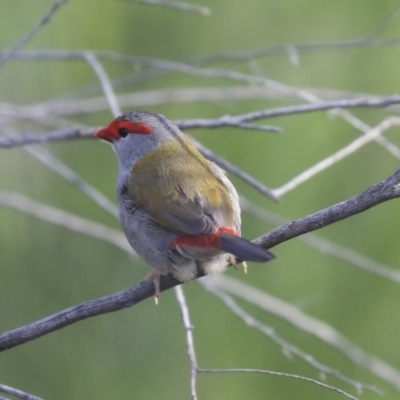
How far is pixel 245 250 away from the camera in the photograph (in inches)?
92.4

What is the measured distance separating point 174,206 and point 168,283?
0.27 meters

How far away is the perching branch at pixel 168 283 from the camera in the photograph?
2.25 m

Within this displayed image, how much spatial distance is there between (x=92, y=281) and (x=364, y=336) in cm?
→ 149

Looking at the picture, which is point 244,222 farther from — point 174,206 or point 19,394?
point 19,394

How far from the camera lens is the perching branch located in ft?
7.39

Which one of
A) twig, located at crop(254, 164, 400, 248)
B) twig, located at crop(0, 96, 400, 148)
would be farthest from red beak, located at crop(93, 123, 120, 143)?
twig, located at crop(254, 164, 400, 248)

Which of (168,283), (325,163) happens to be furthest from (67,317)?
(325,163)

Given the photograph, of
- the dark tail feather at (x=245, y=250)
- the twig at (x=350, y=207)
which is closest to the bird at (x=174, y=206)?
the dark tail feather at (x=245, y=250)

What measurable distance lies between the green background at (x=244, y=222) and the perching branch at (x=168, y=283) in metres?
1.51

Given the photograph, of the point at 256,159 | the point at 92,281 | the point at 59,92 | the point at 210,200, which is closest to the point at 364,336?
the point at 256,159

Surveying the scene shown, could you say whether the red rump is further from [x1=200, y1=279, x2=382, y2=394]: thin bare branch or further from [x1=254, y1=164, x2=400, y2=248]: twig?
[x1=200, y1=279, x2=382, y2=394]: thin bare branch

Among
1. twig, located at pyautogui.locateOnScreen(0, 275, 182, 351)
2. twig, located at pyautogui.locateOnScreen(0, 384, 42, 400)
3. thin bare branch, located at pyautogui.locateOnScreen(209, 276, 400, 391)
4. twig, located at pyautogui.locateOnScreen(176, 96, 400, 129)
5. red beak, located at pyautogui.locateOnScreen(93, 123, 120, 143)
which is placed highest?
red beak, located at pyautogui.locateOnScreen(93, 123, 120, 143)

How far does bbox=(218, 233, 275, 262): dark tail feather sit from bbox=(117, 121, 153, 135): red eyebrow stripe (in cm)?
114

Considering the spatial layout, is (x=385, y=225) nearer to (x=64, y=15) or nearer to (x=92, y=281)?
(x=92, y=281)
